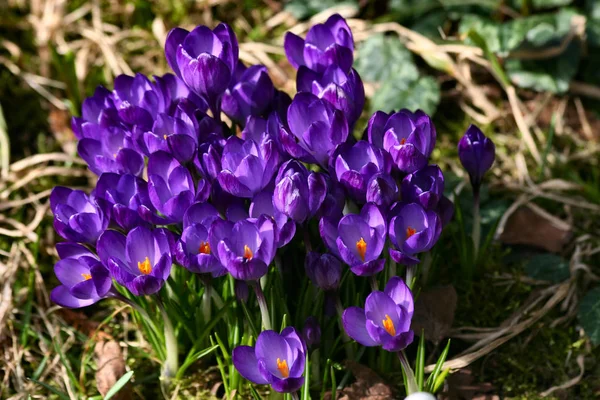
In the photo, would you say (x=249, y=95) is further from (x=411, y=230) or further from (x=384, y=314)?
(x=384, y=314)

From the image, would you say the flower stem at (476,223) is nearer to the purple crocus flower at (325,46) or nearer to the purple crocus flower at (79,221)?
the purple crocus flower at (325,46)

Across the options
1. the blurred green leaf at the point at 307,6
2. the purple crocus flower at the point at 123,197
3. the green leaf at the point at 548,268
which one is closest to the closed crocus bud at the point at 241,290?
the purple crocus flower at the point at 123,197

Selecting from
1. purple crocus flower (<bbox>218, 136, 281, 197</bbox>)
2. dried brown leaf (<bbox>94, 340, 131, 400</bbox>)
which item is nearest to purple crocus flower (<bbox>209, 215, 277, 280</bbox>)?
purple crocus flower (<bbox>218, 136, 281, 197</bbox>)

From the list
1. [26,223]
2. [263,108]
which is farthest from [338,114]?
[26,223]

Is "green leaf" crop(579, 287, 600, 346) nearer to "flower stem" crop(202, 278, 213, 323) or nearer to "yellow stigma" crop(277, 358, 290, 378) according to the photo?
"yellow stigma" crop(277, 358, 290, 378)

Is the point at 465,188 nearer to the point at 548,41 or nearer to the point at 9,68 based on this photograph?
the point at 548,41

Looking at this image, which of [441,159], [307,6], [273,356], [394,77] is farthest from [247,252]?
[307,6]
